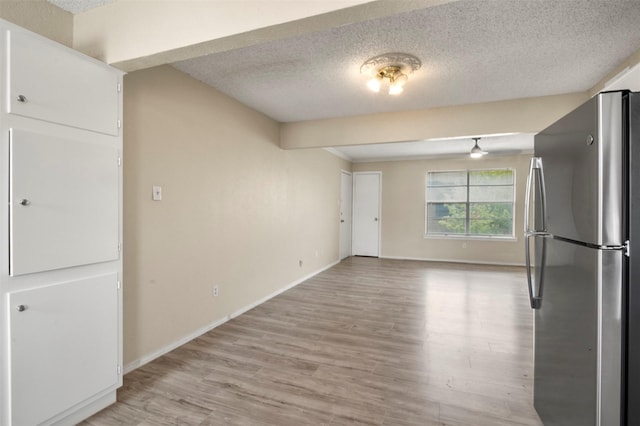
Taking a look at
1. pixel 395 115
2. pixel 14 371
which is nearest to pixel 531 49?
pixel 395 115

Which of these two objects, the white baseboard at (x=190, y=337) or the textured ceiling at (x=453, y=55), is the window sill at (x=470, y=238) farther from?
the textured ceiling at (x=453, y=55)

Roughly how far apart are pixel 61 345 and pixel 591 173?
267cm

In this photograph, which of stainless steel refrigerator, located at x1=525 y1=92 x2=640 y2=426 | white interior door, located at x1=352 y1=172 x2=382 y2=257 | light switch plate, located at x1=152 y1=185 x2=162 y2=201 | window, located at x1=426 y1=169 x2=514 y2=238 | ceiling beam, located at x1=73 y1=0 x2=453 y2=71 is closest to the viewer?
stainless steel refrigerator, located at x1=525 y1=92 x2=640 y2=426

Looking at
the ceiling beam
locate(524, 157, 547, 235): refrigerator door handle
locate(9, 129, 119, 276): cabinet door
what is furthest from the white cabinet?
locate(524, 157, 547, 235): refrigerator door handle

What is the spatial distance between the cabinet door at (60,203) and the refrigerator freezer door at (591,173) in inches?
97.1

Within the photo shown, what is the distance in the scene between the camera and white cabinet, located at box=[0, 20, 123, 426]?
1485 millimetres

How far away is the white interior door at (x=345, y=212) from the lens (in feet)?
23.5

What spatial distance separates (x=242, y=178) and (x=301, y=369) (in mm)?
2168

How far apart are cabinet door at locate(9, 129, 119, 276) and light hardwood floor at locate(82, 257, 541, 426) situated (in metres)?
1.02

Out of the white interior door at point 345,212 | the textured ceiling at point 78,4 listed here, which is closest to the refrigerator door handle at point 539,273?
the textured ceiling at point 78,4

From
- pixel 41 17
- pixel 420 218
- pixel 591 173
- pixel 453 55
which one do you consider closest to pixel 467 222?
pixel 420 218

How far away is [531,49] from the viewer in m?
2.27

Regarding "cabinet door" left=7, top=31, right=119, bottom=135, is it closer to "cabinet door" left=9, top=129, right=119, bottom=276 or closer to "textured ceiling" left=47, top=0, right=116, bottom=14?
"cabinet door" left=9, top=129, right=119, bottom=276

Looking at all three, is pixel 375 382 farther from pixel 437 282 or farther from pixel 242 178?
pixel 437 282
